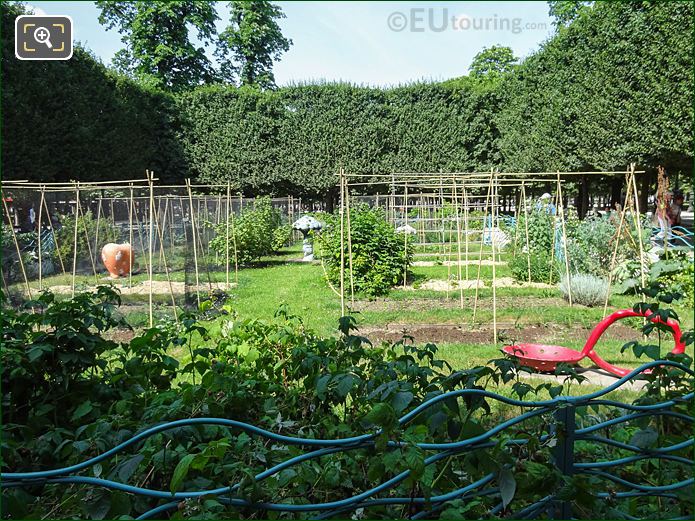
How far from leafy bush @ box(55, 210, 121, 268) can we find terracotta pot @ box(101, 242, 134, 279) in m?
0.14

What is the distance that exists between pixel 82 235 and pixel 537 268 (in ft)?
28.1

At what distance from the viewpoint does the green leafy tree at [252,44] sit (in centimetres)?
2031

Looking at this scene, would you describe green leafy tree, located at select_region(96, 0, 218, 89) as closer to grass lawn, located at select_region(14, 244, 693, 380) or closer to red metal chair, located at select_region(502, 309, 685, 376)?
grass lawn, located at select_region(14, 244, 693, 380)

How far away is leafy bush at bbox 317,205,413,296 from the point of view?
375 inches

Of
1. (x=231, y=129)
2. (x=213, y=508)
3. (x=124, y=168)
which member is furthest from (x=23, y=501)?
(x=231, y=129)

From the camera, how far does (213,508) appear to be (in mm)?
1063

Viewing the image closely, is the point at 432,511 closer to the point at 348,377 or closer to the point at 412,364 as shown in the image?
the point at 348,377

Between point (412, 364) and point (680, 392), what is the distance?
78 cm

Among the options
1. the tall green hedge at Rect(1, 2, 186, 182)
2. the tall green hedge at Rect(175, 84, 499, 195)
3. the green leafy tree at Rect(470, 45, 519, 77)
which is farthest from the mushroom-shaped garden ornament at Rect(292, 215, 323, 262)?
the green leafy tree at Rect(470, 45, 519, 77)

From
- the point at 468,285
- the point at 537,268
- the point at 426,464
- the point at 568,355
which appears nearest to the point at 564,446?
the point at 426,464

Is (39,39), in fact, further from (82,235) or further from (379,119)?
(379,119)

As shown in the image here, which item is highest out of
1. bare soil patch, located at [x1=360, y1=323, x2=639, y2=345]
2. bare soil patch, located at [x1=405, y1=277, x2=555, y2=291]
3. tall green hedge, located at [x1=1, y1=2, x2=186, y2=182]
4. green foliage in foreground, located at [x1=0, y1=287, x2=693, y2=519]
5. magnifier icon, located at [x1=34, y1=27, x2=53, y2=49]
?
tall green hedge, located at [x1=1, y1=2, x2=186, y2=182]

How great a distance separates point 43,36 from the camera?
5.24ft

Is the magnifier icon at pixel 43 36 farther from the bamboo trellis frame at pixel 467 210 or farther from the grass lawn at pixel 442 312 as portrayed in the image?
the bamboo trellis frame at pixel 467 210
